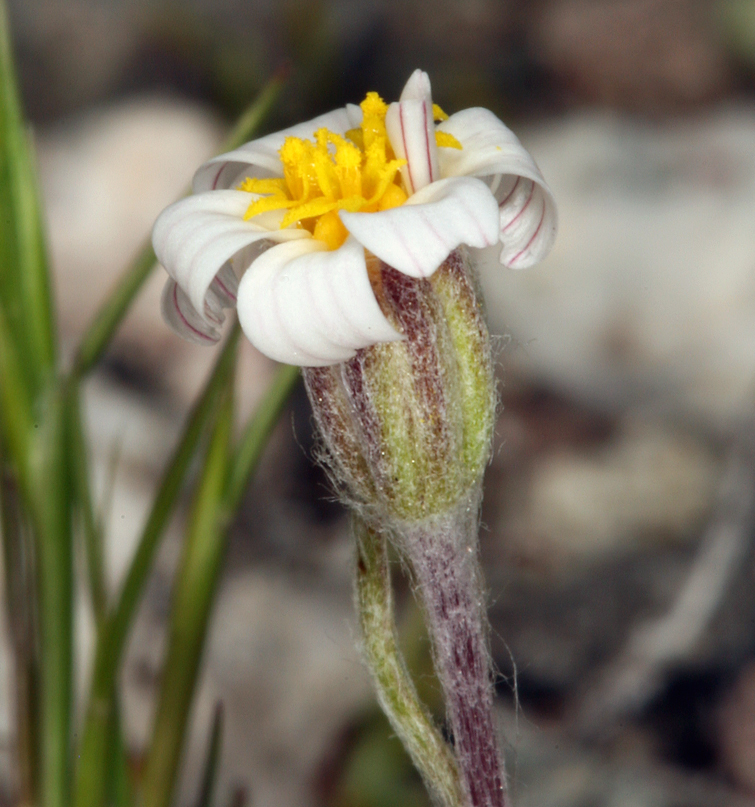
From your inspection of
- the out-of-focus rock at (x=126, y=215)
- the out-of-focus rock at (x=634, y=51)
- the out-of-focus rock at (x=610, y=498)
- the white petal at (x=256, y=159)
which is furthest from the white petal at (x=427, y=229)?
the out-of-focus rock at (x=634, y=51)

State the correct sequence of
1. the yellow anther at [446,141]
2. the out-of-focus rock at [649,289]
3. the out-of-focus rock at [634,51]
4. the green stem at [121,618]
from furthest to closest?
the out-of-focus rock at [634,51]
the out-of-focus rock at [649,289]
the green stem at [121,618]
the yellow anther at [446,141]

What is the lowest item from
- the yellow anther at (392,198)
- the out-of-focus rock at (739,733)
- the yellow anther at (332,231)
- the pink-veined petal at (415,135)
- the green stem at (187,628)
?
the out-of-focus rock at (739,733)

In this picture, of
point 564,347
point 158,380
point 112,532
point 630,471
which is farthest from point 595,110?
point 112,532

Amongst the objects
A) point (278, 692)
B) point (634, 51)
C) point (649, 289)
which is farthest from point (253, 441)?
point (634, 51)

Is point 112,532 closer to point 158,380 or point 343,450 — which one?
point 158,380

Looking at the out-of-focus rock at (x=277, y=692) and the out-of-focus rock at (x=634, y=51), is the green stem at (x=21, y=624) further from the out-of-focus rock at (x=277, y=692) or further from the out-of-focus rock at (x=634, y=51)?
the out-of-focus rock at (x=634, y=51)

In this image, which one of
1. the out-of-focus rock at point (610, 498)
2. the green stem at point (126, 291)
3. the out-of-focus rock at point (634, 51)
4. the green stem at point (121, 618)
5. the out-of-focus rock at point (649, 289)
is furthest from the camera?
the out-of-focus rock at point (634, 51)
